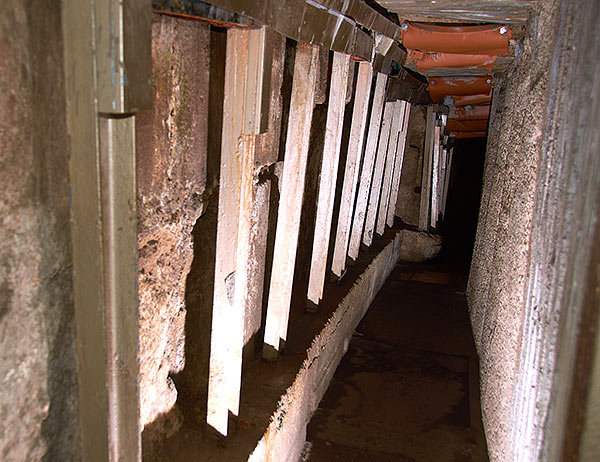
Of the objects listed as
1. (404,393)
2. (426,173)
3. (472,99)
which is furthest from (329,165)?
(426,173)

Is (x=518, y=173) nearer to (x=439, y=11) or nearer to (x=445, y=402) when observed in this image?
(x=439, y=11)

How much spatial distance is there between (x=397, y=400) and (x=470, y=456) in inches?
28.1

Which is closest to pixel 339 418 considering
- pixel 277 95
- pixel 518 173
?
pixel 518 173

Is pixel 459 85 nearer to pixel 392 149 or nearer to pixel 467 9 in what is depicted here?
pixel 392 149

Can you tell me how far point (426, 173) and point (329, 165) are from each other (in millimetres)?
4517

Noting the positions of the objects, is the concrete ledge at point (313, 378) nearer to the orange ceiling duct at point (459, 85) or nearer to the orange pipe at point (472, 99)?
the orange ceiling duct at point (459, 85)

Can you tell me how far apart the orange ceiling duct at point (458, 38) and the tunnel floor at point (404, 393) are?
2.52 meters

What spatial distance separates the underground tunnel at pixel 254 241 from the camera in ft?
3.92

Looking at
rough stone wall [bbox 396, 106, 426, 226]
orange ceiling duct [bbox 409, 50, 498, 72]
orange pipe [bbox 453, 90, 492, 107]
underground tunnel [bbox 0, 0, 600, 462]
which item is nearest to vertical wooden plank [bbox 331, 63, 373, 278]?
underground tunnel [bbox 0, 0, 600, 462]

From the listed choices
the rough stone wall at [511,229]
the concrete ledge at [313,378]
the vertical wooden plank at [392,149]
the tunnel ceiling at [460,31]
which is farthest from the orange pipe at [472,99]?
the concrete ledge at [313,378]

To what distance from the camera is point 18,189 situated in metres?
1.15

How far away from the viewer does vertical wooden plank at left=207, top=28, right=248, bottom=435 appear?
1.92 meters

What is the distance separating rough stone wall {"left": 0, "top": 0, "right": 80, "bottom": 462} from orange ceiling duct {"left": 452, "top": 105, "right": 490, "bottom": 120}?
257 inches

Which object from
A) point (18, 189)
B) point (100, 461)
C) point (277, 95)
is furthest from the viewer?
point (277, 95)
